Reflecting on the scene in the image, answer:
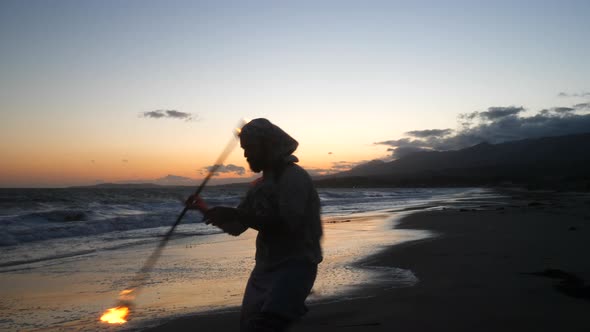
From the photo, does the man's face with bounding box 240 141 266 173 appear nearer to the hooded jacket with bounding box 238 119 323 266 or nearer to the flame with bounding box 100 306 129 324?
the hooded jacket with bounding box 238 119 323 266

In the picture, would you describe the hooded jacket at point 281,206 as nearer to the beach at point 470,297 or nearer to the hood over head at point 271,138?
the hood over head at point 271,138

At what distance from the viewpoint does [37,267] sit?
1034 cm

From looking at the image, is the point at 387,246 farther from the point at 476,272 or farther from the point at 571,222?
the point at 571,222

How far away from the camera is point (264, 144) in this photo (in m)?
2.98

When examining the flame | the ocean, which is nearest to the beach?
the ocean

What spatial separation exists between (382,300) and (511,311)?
154 centimetres

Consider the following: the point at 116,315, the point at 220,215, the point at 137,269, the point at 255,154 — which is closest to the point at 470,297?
the point at 116,315

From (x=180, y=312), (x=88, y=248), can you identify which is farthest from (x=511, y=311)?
(x=88, y=248)

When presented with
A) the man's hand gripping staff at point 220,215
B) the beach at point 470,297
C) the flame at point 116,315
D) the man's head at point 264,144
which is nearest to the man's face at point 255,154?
the man's head at point 264,144

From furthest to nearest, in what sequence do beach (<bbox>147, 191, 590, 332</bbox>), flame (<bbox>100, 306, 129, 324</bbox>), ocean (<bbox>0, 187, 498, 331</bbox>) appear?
ocean (<bbox>0, 187, 498, 331</bbox>) < flame (<bbox>100, 306, 129, 324</bbox>) < beach (<bbox>147, 191, 590, 332</bbox>)

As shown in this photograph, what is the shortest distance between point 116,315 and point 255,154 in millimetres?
4123

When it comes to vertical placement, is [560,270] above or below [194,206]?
below

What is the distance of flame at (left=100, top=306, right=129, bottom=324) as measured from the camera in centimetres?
589

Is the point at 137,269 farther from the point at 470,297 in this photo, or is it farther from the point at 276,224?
the point at 276,224
